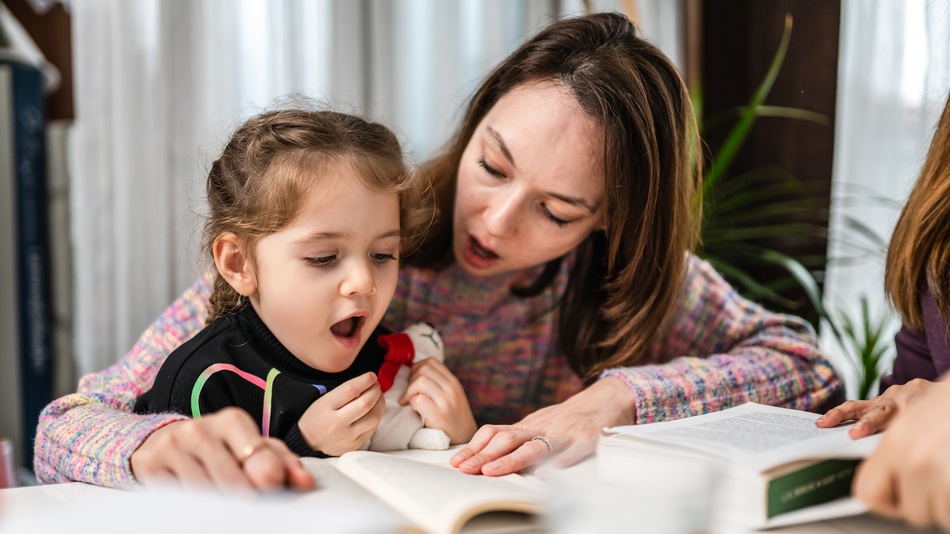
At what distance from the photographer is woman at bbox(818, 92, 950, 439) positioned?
108 cm

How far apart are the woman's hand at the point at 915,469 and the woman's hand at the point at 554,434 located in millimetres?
267

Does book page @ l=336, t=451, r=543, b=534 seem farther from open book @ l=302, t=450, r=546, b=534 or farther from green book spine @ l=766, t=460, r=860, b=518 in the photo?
green book spine @ l=766, t=460, r=860, b=518

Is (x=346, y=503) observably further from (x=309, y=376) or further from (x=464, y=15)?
(x=464, y=15)

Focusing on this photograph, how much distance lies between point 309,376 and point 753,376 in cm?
64

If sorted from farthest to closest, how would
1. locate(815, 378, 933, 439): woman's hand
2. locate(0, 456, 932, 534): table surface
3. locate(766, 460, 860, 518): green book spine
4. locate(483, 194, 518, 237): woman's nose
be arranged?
locate(483, 194, 518, 237): woman's nose < locate(815, 378, 933, 439): woman's hand < locate(766, 460, 860, 518): green book spine < locate(0, 456, 932, 534): table surface

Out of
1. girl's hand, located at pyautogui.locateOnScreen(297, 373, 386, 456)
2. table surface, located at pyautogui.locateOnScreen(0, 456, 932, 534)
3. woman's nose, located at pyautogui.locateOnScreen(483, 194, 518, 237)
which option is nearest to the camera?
table surface, located at pyautogui.locateOnScreen(0, 456, 932, 534)

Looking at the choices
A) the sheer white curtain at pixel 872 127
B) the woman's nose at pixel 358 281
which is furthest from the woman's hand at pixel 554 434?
the sheer white curtain at pixel 872 127

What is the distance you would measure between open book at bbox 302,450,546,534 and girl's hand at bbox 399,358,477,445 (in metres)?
0.17

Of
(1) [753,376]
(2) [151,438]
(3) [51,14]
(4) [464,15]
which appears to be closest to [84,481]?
(2) [151,438]

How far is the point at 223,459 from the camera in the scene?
747 mm

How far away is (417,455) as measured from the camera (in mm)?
1012

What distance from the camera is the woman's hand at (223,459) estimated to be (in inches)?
29.2

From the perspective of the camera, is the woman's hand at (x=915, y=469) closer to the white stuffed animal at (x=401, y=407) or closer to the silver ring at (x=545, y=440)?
the silver ring at (x=545, y=440)

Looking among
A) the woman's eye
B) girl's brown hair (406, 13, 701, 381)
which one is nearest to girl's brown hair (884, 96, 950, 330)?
girl's brown hair (406, 13, 701, 381)
